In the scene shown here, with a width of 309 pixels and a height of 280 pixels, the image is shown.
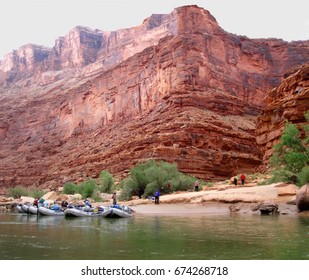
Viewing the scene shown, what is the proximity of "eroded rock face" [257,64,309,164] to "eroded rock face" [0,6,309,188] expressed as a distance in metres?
10.1

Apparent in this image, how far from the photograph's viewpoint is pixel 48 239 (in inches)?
482

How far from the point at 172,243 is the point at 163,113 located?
43235 millimetres

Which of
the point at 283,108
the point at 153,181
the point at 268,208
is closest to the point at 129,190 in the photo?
the point at 153,181

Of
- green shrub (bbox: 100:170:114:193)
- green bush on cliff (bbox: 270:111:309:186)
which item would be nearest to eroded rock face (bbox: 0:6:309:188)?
green shrub (bbox: 100:170:114:193)

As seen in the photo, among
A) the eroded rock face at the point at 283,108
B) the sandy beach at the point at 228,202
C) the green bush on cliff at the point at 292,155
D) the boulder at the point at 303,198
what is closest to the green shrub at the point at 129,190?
the sandy beach at the point at 228,202

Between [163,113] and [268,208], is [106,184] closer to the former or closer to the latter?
[163,113]

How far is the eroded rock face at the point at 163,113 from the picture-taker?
47.5m

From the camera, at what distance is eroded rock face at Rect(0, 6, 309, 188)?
47.5 meters

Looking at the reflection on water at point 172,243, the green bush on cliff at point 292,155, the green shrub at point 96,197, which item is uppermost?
the green bush on cliff at point 292,155

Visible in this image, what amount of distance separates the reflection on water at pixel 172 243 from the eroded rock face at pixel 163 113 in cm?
3012

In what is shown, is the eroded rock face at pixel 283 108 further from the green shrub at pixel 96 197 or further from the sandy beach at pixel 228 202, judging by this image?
the green shrub at pixel 96 197

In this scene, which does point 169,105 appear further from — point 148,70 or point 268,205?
point 268,205

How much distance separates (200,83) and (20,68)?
97186 millimetres

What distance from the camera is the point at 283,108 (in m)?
32.4
